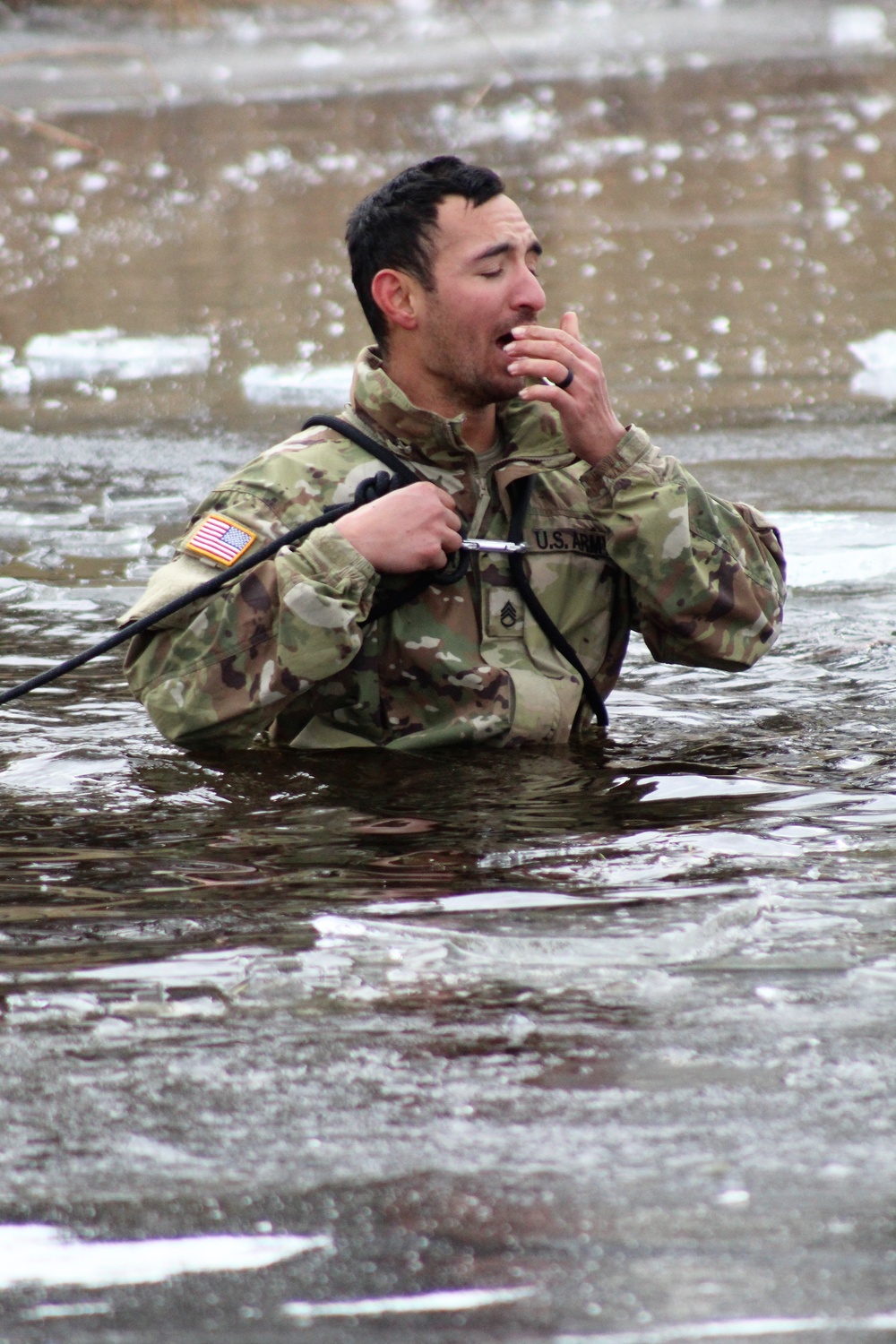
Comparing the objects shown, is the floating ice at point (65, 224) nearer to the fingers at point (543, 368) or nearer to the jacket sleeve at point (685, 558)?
the jacket sleeve at point (685, 558)

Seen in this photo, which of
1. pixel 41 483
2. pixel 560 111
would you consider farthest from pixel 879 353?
pixel 560 111

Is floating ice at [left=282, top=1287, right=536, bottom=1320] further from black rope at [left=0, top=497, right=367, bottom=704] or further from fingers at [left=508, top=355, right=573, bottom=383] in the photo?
fingers at [left=508, top=355, right=573, bottom=383]

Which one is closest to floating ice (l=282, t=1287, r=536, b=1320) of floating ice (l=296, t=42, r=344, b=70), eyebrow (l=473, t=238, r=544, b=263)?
eyebrow (l=473, t=238, r=544, b=263)

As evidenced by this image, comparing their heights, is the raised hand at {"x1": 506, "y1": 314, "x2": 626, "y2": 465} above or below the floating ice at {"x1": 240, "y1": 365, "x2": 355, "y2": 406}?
below

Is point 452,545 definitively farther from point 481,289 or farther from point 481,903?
point 481,903

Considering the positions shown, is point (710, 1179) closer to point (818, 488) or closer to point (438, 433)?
point (438, 433)

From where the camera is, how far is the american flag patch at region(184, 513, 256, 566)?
375 cm

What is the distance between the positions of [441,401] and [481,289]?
0.27 meters

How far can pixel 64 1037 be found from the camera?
260cm

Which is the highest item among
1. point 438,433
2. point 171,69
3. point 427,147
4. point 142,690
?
point 171,69

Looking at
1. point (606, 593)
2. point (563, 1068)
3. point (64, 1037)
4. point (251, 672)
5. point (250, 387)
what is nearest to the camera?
point (563, 1068)

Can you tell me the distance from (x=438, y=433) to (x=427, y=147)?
52.2 feet

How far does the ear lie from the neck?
0.32 feet

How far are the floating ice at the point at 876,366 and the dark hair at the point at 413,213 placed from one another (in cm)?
533
